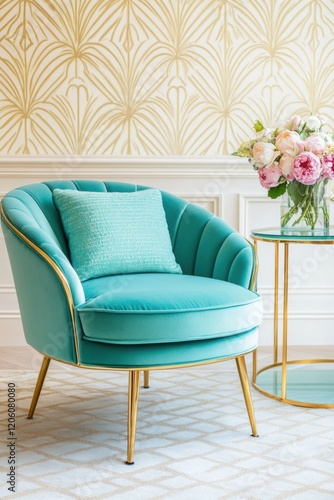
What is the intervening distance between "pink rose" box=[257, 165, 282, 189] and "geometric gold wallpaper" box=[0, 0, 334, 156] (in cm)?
90

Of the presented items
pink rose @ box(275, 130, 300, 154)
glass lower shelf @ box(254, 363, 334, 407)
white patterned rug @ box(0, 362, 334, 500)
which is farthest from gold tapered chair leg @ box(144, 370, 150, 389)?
pink rose @ box(275, 130, 300, 154)

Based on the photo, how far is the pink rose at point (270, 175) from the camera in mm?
2863

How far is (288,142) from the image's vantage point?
2828 millimetres

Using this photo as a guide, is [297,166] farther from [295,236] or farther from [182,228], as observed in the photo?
[182,228]

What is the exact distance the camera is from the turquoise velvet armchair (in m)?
2.20

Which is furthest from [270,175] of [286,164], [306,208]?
[306,208]

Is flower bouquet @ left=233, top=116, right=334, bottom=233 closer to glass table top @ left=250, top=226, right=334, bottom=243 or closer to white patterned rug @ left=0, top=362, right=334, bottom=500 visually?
glass table top @ left=250, top=226, right=334, bottom=243

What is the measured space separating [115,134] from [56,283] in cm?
165

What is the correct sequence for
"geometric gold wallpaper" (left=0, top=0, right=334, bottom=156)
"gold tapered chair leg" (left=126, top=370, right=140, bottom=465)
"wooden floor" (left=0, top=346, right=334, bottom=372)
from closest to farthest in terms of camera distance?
1. "gold tapered chair leg" (left=126, top=370, right=140, bottom=465)
2. "wooden floor" (left=0, top=346, right=334, bottom=372)
3. "geometric gold wallpaper" (left=0, top=0, right=334, bottom=156)

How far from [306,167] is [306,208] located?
0.67 ft

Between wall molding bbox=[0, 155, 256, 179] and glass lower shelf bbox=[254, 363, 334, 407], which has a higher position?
wall molding bbox=[0, 155, 256, 179]

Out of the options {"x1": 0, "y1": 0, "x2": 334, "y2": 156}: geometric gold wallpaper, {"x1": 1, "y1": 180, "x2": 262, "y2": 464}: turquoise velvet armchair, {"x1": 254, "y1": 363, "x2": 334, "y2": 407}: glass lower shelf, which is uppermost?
{"x1": 0, "y1": 0, "x2": 334, "y2": 156}: geometric gold wallpaper

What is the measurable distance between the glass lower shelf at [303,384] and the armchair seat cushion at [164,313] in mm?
563

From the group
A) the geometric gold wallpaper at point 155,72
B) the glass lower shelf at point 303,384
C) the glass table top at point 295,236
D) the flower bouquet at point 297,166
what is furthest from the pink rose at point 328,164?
the geometric gold wallpaper at point 155,72
